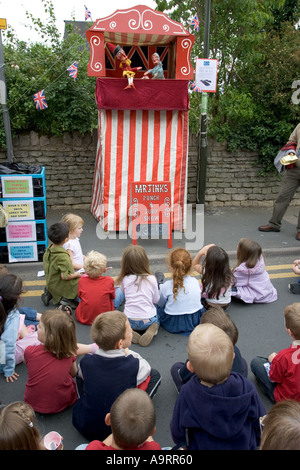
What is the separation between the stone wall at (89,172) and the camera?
807 centimetres

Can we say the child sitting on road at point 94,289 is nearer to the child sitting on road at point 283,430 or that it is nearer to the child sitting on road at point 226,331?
the child sitting on road at point 226,331

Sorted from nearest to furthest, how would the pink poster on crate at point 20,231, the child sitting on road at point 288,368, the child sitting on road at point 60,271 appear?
the child sitting on road at point 288,368, the child sitting on road at point 60,271, the pink poster on crate at point 20,231

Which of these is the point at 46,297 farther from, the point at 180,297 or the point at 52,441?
the point at 52,441

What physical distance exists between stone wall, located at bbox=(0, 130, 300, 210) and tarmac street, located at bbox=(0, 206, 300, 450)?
331 mm

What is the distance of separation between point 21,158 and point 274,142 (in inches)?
214

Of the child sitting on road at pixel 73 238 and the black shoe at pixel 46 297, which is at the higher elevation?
the child sitting on road at pixel 73 238

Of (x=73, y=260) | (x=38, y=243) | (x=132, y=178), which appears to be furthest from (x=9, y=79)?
(x=73, y=260)

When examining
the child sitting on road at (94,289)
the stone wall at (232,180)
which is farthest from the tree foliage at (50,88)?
the child sitting on road at (94,289)

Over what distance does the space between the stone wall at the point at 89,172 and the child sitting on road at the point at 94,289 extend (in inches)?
173

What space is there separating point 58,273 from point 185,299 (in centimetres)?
148

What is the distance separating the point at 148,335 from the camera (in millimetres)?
4059

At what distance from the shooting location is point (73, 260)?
509cm

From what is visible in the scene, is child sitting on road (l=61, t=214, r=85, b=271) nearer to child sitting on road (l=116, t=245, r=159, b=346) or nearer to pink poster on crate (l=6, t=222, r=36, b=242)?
pink poster on crate (l=6, t=222, r=36, b=242)

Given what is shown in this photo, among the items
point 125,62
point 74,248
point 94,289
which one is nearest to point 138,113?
point 125,62
